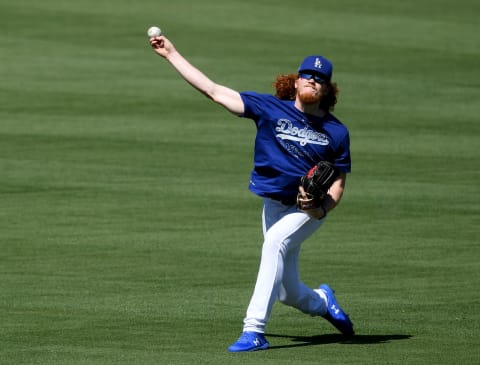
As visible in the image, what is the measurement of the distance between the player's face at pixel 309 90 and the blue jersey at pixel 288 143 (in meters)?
0.12

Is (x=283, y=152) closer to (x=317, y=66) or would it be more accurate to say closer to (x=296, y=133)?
(x=296, y=133)

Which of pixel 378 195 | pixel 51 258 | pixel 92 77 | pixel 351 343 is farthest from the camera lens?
pixel 92 77

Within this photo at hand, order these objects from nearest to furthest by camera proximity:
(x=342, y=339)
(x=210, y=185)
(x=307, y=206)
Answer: (x=307, y=206) < (x=342, y=339) < (x=210, y=185)

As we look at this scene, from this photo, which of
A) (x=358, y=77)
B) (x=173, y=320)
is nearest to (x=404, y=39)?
(x=358, y=77)

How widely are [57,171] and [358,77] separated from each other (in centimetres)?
612

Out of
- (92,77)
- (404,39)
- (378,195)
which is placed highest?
(404,39)

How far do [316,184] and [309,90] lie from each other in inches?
24.5

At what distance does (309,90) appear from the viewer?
25.3 feet

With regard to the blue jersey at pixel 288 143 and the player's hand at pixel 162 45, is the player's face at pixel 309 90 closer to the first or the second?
the blue jersey at pixel 288 143

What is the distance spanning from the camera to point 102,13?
20828 mm

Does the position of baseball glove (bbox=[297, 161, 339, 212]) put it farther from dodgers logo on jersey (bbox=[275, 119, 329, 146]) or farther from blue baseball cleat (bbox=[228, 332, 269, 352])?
blue baseball cleat (bbox=[228, 332, 269, 352])

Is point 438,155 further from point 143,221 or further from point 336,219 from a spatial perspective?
point 143,221

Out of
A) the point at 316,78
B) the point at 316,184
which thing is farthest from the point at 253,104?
the point at 316,184

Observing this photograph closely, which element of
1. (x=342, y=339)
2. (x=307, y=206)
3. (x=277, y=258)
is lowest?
(x=342, y=339)
